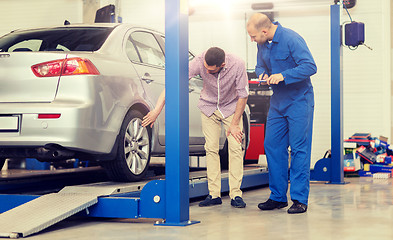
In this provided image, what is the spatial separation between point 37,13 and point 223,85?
9004 millimetres

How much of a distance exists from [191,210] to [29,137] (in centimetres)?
149

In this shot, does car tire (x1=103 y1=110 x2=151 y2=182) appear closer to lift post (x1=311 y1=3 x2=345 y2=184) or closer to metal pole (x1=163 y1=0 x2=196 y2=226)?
metal pole (x1=163 y1=0 x2=196 y2=226)

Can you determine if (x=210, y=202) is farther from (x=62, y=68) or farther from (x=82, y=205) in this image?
(x=62, y=68)

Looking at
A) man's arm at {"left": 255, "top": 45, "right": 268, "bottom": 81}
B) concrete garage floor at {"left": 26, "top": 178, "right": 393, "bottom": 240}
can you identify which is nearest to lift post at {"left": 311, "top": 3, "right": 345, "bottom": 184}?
concrete garage floor at {"left": 26, "top": 178, "right": 393, "bottom": 240}

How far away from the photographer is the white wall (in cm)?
1291

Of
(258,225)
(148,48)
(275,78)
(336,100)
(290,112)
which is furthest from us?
(336,100)

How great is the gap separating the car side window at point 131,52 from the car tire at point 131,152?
48cm

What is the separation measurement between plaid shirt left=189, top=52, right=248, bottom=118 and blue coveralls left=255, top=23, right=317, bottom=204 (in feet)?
0.61

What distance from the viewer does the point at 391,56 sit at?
11.2 metres

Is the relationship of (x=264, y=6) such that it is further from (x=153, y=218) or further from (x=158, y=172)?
(x=153, y=218)

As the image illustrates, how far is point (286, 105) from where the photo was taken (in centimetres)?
500

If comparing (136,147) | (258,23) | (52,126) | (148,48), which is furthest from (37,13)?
(52,126)

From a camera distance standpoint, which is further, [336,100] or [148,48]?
[336,100]

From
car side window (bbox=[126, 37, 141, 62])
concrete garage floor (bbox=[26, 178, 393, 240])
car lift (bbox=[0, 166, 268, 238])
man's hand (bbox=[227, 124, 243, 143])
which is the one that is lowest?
concrete garage floor (bbox=[26, 178, 393, 240])
